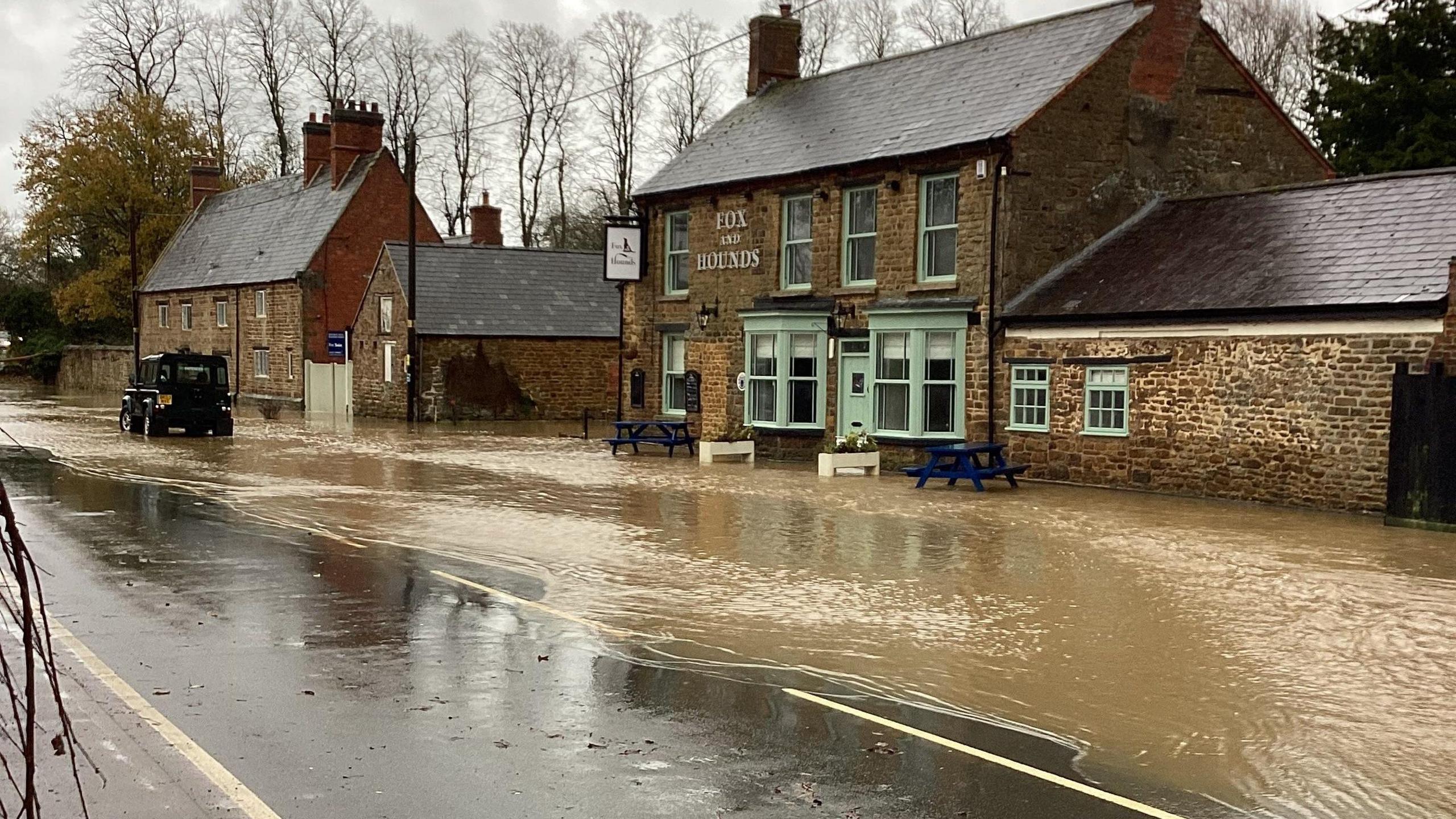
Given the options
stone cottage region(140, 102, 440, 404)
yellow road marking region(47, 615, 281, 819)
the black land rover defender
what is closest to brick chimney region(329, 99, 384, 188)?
stone cottage region(140, 102, 440, 404)

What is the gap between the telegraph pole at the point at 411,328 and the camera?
4119 centimetres

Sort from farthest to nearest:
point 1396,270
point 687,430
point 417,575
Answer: point 687,430, point 1396,270, point 417,575

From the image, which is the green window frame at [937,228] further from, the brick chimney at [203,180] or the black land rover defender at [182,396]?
the brick chimney at [203,180]

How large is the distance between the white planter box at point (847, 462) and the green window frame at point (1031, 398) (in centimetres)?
256

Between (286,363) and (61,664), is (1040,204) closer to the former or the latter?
(61,664)

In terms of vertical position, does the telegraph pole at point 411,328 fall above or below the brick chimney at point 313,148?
below

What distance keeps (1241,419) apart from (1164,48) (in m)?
9.03

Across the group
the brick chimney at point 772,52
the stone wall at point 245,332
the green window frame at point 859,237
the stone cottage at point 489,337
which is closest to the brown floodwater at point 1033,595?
the green window frame at point 859,237

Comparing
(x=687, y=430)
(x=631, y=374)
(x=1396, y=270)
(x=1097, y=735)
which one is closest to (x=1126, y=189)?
(x=1396, y=270)

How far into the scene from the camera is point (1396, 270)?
19.1m

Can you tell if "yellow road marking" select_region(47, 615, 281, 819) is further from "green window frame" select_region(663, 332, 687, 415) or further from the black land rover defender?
the black land rover defender

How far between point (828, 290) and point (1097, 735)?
2065 cm

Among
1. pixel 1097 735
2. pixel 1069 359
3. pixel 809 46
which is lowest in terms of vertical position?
pixel 1097 735

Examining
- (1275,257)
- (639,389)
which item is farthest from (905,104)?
Result: (639,389)
